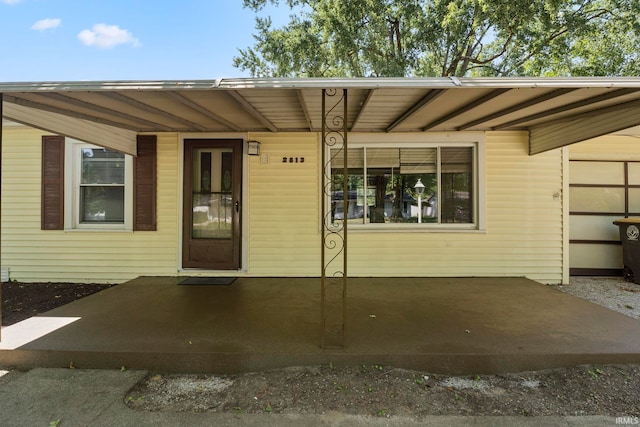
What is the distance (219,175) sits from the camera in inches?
195

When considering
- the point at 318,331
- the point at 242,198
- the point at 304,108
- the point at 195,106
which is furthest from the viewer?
the point at 242,198

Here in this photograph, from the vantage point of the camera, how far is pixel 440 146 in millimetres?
4922

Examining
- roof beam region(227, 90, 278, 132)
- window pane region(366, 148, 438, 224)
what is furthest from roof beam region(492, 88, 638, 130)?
roof beam region(227, 90, 278, 132)

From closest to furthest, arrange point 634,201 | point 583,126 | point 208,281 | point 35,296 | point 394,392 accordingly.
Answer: point 394,392 < point 583,126 < point 35,296 < point 208,281 < point 634,201

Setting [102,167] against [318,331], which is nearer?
[318,331]

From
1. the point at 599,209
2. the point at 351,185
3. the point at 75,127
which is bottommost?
the point at 599,209

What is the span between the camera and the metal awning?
2.39m

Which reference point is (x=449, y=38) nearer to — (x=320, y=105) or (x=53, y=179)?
(x=320, y=105)

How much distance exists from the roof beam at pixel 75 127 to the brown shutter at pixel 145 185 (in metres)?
0.13

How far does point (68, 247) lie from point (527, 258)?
6807mm

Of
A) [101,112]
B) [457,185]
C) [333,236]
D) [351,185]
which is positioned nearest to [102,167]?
[101,112]

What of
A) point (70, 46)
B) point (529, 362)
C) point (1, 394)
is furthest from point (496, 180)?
point (70, 46)

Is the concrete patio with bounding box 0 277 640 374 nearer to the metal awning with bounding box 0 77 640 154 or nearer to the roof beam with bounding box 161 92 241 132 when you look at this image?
the metal awning with bounding box 0 77 640 154

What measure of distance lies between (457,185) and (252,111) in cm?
319
